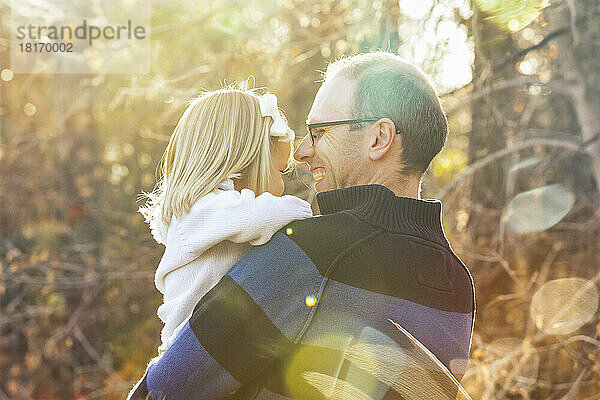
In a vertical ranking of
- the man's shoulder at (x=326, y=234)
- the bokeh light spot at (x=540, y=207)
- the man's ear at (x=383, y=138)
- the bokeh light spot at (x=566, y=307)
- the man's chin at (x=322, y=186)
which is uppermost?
the man's ear at (x=383, y=138)

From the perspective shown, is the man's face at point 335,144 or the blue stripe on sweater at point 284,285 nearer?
the blue stripe on sweater at point 284,285

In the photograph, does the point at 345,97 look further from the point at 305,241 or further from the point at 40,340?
the point at 40,340

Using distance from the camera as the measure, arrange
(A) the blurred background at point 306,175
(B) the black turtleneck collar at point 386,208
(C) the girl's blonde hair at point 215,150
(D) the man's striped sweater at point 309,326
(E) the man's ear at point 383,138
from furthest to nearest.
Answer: (A) the blurred background at point 306,175 < (C) the girl's blonde hair at point 215,150 < (E) the man's ear at point 383,138 < (B) the black turtleneck collar at point 386,208 < (D) the man's striped sweater at point 309,326

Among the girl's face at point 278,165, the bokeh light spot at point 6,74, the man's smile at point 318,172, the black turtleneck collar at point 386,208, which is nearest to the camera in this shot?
the black turtleneck collar at point 386,208

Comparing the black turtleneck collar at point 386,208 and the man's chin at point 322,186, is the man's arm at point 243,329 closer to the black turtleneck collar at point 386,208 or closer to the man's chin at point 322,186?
the black turtleneck collar at point 386,208

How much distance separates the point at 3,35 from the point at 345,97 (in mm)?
6029

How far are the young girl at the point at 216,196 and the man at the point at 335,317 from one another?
193 millimetres

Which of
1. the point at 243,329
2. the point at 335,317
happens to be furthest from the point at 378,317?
the point at 243,329

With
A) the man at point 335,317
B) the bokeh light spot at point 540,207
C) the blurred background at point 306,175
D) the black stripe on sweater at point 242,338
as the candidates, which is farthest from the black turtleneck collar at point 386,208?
the bokeh light spot at point 540,207

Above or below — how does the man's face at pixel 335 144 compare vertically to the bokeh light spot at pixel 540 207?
above

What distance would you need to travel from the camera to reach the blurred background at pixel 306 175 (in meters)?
4.36

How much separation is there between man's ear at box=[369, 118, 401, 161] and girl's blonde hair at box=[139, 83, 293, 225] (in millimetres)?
399

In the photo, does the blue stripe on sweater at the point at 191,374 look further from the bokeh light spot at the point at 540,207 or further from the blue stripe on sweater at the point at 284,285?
the bokeh light spot at the point at 540,207

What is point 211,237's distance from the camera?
165cm
